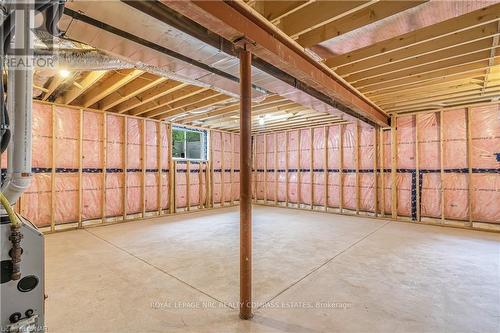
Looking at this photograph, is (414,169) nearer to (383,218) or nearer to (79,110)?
(383,218)

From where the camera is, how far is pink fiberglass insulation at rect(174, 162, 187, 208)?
724 cm

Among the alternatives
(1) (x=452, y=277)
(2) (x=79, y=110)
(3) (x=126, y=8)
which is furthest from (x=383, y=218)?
(2) (x=79, y=110)

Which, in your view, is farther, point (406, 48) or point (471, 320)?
point (406, 48)

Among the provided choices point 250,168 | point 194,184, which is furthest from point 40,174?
point 250,168

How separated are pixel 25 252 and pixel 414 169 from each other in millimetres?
7110

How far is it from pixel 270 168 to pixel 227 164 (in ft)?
5.22

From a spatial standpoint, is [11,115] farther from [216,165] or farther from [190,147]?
[190,147]

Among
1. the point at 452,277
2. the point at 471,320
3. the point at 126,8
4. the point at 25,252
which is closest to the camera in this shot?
the point at 25,252

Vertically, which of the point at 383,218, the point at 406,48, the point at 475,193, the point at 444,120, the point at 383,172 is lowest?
the point at 383,218

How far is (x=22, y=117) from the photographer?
46.7 inches

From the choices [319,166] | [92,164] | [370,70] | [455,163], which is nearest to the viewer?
[370,70]

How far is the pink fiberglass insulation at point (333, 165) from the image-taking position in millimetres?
7254

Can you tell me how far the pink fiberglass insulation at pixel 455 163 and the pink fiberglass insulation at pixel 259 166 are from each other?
537 centimetres

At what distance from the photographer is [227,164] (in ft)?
28.6
